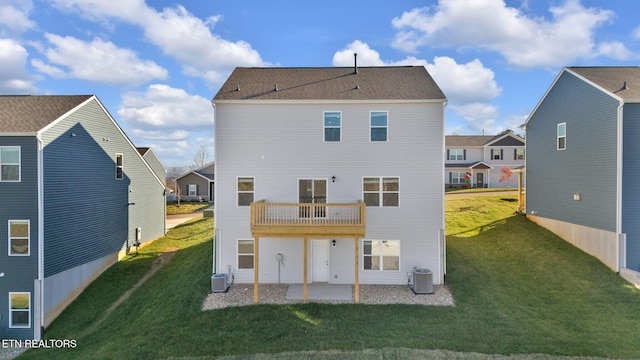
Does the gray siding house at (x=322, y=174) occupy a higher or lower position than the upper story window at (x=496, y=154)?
lower

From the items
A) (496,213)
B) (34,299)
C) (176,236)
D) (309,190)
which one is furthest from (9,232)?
(496,213)

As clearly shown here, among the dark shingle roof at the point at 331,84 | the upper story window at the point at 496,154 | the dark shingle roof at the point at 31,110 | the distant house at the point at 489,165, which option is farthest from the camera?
the upper story window at the point at 496,154

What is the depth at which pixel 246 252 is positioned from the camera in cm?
1241

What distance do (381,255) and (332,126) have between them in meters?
5.45

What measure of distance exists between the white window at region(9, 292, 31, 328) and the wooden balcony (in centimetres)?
907

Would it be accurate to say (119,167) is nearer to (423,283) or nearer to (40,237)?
(40,237)

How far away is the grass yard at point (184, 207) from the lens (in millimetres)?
29781

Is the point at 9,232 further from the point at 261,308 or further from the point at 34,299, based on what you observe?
the point at 261,308

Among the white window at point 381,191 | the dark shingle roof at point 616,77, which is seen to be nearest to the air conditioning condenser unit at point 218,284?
the white window at point 381,191

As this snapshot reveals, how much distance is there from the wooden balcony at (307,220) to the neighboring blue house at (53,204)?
819cm

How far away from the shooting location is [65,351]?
410 inches

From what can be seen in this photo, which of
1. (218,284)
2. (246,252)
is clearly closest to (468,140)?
(246,252)

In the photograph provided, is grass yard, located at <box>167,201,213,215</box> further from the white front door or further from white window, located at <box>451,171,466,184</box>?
white window, located at <box>451,171,466,184</box>

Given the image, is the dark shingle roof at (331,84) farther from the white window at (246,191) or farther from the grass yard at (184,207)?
the grass yard at (184,207)
